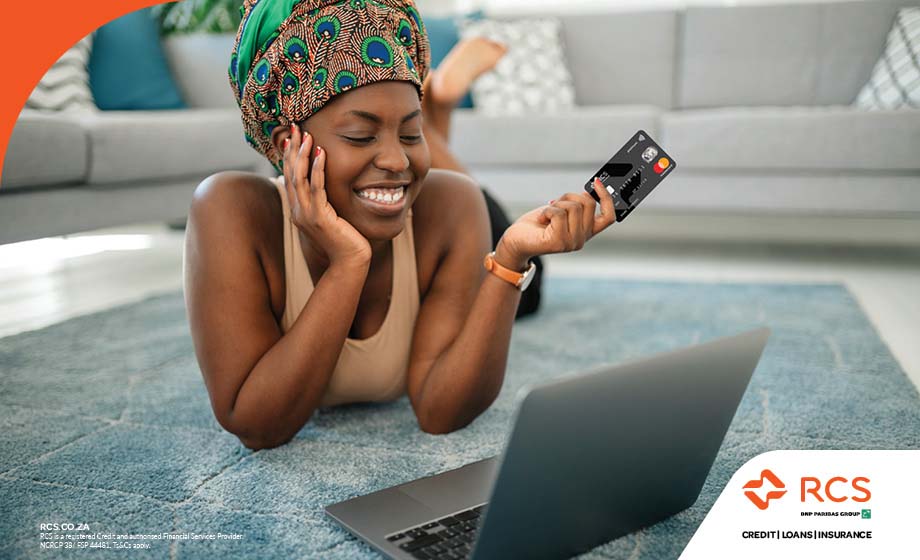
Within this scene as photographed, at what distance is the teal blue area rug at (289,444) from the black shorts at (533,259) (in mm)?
51

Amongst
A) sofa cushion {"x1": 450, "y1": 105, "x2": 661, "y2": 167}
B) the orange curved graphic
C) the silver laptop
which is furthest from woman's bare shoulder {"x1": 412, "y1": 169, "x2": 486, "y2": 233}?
sofa cushion {"x1": 450, "y1": 105, "x2": 661, "y2": 167}

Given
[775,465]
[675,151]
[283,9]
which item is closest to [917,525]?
[775,465]

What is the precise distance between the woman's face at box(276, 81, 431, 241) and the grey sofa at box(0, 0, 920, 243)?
4.58 ft

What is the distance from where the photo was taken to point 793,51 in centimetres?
331

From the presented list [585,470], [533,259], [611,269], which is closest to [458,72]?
[533,259]

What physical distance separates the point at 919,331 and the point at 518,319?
917 mm

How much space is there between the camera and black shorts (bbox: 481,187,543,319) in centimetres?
192

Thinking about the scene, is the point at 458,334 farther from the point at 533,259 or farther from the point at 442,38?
the point at 442,38

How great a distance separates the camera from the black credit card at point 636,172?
3.20 feet

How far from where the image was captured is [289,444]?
1.20m

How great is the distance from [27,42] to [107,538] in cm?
162

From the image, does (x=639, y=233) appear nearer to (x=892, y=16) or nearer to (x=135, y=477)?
(x=892, y=16)

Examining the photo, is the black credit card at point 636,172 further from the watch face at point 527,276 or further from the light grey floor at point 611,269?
the light grey floor at point 611,269

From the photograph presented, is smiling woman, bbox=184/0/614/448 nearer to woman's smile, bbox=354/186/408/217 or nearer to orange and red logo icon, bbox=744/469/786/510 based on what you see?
woman's smile, bbox=354/186/408/217
